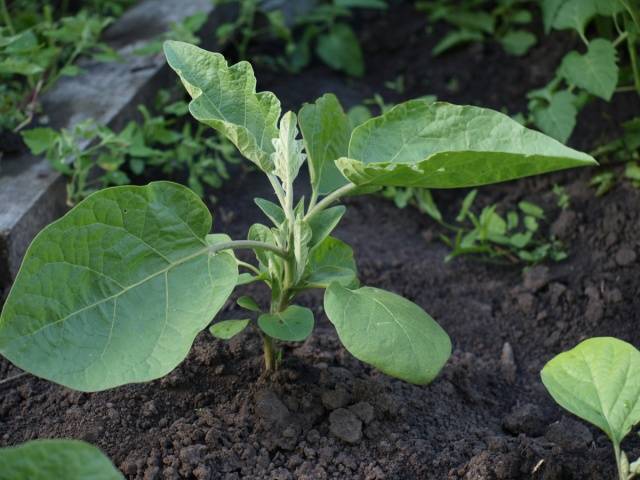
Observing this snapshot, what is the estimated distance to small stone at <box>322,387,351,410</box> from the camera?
1.80 m

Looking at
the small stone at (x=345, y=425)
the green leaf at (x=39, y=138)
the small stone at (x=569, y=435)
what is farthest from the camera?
the green leaf at (x=39, y=138)

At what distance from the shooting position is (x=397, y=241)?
2727mm

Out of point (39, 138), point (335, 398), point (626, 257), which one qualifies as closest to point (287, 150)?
point (335, 398)

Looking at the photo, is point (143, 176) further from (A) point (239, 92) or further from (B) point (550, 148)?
(B) point (550, 148)

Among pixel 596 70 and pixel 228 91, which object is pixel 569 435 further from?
pixel 596 70

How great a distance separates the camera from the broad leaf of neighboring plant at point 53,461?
1.32 metres

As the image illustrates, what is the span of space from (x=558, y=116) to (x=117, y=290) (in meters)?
1.58

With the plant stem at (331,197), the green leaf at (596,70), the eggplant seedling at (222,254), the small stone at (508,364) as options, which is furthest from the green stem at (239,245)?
the green leaf at (596,70)

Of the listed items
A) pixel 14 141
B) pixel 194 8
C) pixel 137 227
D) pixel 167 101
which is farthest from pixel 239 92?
pixel 194 8

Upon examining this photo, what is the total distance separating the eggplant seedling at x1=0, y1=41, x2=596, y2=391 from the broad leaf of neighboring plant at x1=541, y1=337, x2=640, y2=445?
246mm

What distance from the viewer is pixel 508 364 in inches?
86.3

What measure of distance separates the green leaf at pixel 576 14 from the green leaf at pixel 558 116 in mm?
206

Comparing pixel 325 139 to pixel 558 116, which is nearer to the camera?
pixel 325 139

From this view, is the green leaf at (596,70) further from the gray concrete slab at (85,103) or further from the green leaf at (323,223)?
the gray concrete slab at (85,103)
